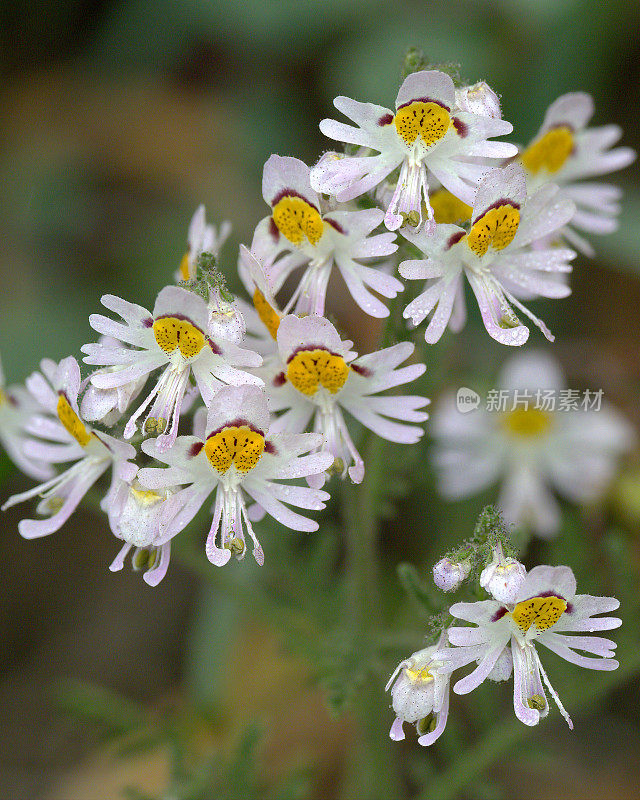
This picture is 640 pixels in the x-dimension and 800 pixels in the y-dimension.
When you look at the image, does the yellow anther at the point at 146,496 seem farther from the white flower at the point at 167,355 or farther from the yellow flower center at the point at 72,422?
the yellow flower center at the point at 72,422

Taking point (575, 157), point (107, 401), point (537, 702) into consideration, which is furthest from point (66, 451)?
point (575, 157)

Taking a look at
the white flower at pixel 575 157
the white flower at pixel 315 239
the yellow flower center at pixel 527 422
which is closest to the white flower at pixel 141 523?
the white flower at pixel 315 239

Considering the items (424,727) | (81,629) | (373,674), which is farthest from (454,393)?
(424,727)

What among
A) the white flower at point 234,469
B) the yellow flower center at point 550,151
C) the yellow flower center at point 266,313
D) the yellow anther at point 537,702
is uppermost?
the yellow flower center at point 550,151

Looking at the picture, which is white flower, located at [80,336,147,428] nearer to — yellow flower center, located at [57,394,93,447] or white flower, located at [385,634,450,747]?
yellow flower center, located at [57,394,93,447]

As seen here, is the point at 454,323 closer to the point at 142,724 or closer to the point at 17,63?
the point at 142,724

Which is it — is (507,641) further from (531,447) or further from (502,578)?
(531,447)
